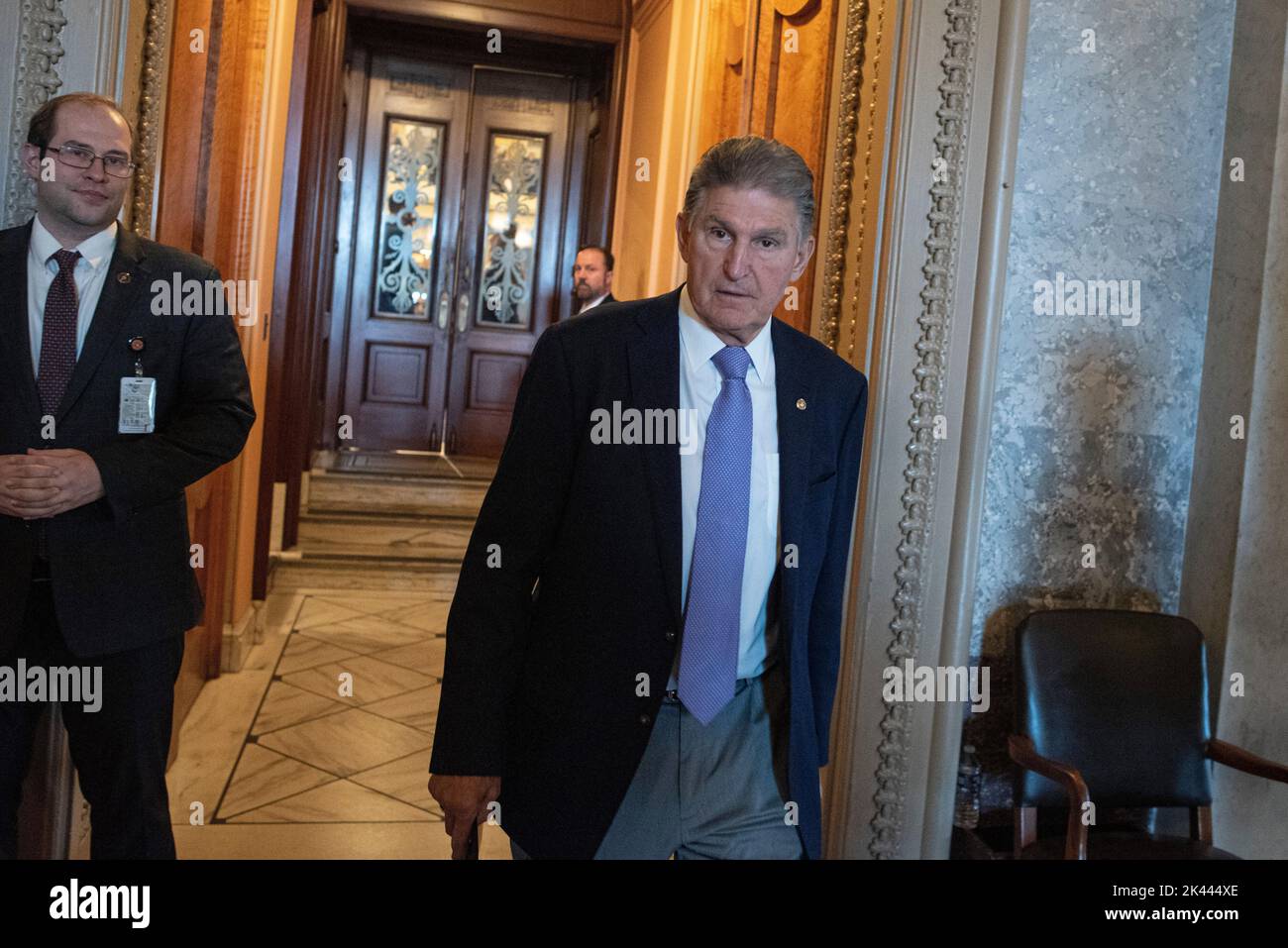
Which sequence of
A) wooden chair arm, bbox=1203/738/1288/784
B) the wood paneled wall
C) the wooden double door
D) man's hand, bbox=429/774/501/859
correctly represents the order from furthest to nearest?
the wooden double door
the wood paneled wall
wooden chair arm, bbox=1203/738/1288/784
man's hand, bbox=429/774/501/859

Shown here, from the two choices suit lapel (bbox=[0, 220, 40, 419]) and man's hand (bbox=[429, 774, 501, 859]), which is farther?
suit lapel (bbox=[0, 220, 40, 419])

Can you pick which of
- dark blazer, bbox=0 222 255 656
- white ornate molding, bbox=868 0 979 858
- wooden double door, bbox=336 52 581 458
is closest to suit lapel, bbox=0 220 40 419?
dark blazer, bbox=0 222 255 656

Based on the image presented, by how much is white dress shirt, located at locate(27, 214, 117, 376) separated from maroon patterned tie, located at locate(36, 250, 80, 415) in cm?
1

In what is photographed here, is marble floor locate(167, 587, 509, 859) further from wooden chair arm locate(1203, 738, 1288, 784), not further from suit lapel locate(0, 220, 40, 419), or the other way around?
wooden chair arm locate(1203, 738, 1288, 784)

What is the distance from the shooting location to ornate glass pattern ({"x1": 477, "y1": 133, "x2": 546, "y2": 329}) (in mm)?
9281

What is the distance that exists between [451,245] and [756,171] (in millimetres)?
7892

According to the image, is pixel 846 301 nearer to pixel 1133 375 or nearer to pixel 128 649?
pixel 1133 375

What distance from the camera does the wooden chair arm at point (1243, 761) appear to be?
2709 millimetres

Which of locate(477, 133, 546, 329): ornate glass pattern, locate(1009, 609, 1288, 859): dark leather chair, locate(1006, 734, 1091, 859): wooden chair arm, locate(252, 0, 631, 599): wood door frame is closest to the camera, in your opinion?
locate(1006, 734, 1091, 859): wooden chair arm

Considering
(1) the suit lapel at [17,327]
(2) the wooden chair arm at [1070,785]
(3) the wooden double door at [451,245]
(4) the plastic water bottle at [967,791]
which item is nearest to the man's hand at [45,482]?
(1) the suit lapel at [17,327]

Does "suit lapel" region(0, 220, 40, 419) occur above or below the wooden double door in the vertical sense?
below

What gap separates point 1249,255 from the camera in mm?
2990
